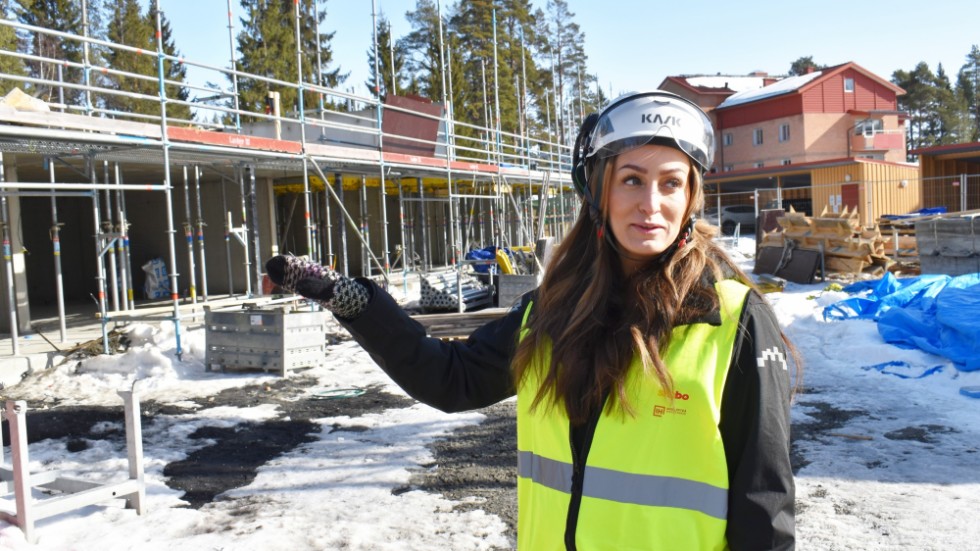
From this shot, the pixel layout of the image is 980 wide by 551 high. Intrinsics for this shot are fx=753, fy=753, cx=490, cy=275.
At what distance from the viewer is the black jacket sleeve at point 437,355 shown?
186 cm

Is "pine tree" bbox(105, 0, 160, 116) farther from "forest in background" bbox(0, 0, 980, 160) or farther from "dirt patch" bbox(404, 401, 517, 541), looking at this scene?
"dirt patch" bbox(404, 401, 517, 541)

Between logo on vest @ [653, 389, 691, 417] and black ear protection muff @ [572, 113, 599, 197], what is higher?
black ear protection muff @ [572, 113, 599, 197]

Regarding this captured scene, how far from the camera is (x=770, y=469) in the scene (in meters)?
1.43

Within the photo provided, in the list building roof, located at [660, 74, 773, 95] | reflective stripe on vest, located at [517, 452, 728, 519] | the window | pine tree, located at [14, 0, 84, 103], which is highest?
building roof, located at [660, 74, 773, 95]

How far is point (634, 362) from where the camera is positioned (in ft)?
5.19

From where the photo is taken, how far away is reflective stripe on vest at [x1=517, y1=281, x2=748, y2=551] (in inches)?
57.3

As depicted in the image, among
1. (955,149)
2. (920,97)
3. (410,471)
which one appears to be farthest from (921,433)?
(920,97)

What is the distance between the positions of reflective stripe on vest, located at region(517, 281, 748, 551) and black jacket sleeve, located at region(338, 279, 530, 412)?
388 mm

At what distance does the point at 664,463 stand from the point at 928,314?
908 centimetres

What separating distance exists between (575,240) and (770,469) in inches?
28.4

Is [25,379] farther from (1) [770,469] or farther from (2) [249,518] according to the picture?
(1) [770,469]

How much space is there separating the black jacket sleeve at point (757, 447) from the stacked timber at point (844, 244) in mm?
16260

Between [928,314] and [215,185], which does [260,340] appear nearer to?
[928,314]

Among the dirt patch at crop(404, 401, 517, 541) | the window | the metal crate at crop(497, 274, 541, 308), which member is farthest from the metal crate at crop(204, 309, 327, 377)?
the window
